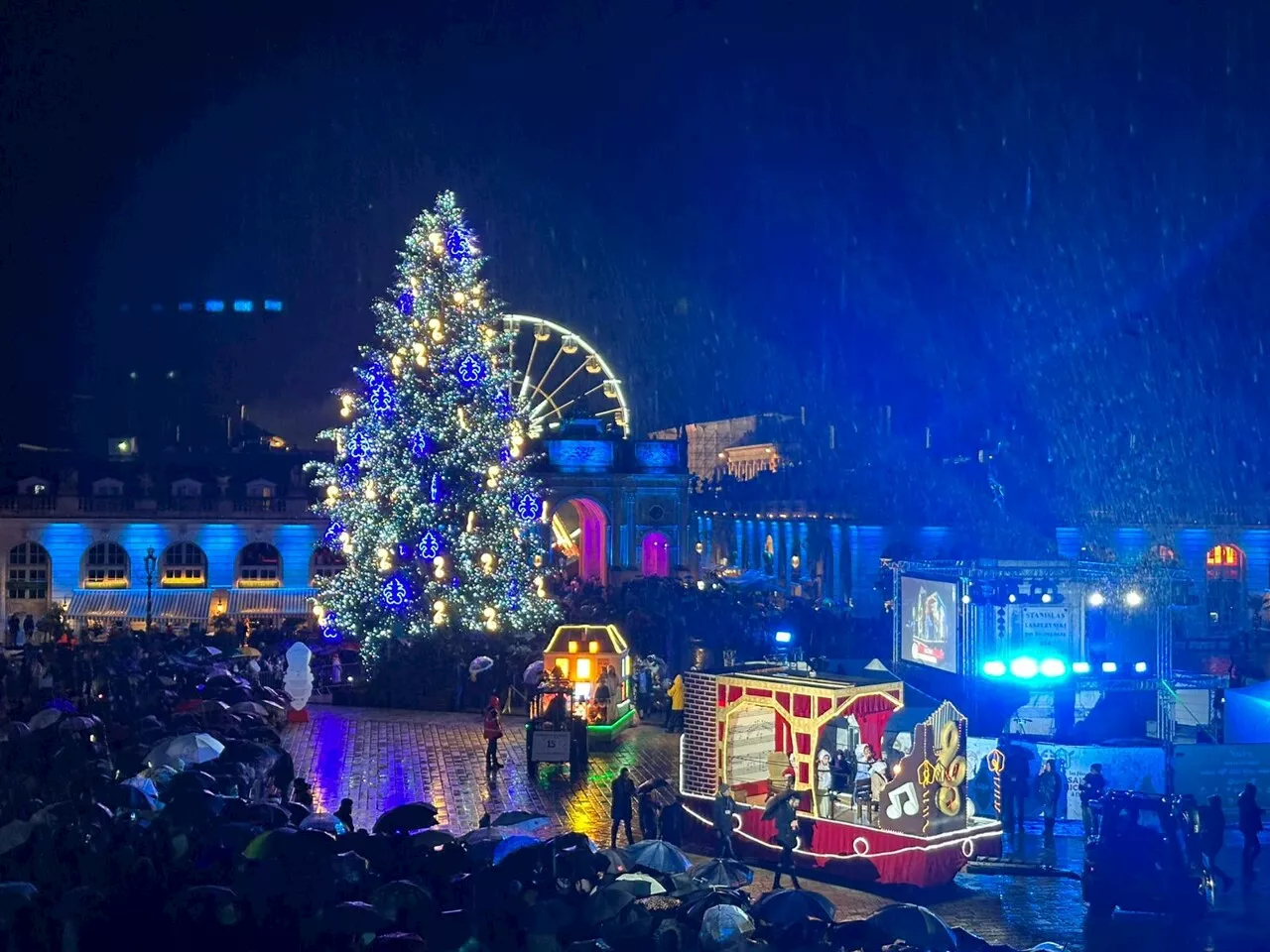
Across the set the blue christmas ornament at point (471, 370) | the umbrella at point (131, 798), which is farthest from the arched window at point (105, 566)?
the umbrella at point (131, 798)

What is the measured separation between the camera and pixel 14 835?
11836 mm

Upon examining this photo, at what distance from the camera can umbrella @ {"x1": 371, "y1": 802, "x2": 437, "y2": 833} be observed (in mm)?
13250

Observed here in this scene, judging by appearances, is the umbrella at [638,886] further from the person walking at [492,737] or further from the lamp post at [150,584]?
the lamp post at [150,584]

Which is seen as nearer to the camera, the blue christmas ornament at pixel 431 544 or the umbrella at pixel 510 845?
the umbrella at pixel 510 845

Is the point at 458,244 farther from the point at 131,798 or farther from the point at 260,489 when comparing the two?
the point at 131,798

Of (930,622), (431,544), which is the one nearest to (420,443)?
(431,544)

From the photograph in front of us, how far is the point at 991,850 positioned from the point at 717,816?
140 inches

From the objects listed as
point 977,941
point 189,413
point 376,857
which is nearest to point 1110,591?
point 977,941

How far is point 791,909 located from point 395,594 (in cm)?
2195

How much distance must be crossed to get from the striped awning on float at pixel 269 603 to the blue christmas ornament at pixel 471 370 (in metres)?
10.7

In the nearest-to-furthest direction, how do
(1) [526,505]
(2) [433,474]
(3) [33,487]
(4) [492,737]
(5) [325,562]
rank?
1. (4) [492,737]
2. (2) [433,474]
3. (1) [526,505]
4. (3) [33,487]
5. (5) [325,562]

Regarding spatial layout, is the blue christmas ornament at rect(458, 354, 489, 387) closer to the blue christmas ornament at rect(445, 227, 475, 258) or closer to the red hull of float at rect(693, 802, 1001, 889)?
the blue christmas ornament at rect(445, 227, 475, 258)

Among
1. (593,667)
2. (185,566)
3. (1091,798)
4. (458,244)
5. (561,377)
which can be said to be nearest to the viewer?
(1091,798)

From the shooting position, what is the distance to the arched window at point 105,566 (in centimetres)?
3941
